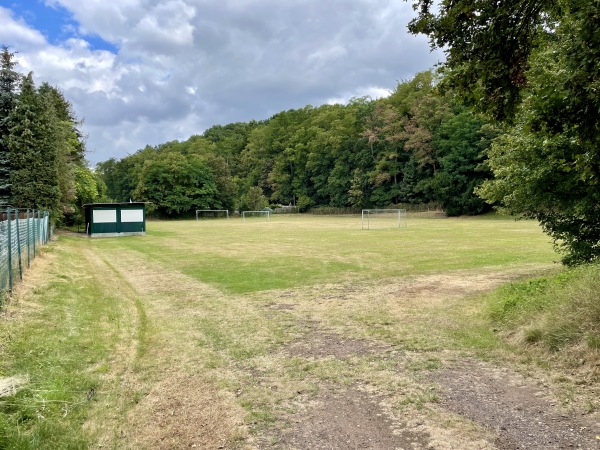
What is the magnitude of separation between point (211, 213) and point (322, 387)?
3337 inches

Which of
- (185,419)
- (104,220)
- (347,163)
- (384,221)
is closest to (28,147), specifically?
(104,220)

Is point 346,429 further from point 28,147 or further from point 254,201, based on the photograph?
point 254,201

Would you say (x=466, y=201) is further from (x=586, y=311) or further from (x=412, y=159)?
(x=586, y=311)

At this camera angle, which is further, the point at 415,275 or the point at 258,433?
the point at 415,275

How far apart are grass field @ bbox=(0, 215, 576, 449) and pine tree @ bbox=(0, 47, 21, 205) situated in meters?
19.1

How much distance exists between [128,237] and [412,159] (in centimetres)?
5273

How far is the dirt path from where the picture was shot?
4.09 metres

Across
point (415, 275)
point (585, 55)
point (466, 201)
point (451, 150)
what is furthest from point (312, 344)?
point (451, 150)

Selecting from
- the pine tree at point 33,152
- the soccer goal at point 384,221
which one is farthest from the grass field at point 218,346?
the soccer goal at point 384,221

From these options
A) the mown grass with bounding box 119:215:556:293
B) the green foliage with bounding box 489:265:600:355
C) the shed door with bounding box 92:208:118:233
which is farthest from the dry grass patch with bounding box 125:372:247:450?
the shed door with bounding box 92:208:118:233

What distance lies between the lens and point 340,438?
409cm

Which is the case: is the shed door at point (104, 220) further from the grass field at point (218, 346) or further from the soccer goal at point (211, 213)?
the soccer goal at point (211, 213)

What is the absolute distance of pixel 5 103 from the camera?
3086 cm

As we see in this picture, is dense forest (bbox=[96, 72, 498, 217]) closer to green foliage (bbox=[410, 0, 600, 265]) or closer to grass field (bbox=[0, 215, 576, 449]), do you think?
grass field (bbox=[0, 215, 576, 449])
